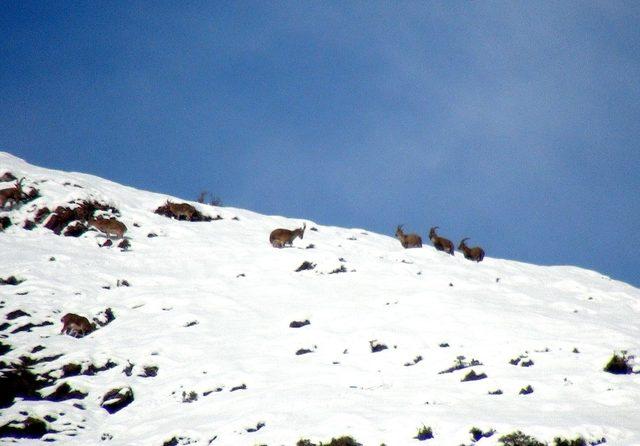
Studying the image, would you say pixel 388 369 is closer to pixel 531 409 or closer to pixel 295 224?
pixel 531 409

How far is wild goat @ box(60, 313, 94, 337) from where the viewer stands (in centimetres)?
1886

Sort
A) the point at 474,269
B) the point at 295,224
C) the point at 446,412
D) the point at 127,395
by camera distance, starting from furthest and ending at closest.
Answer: the point at 295,224, the point at 474,269, the point at 127,395, the point at 446,412

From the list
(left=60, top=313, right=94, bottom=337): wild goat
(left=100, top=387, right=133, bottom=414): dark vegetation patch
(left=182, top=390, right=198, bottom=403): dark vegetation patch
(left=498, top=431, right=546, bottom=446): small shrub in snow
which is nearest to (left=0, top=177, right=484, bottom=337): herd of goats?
(left=60, top=313, right=94, bottom=337): wild goat

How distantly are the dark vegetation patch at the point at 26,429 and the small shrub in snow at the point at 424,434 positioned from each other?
7.84 m

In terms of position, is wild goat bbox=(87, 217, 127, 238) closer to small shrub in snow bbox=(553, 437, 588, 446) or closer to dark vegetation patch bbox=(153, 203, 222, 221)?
dark vegetation patch bbox=(153, 203, 222, 221)

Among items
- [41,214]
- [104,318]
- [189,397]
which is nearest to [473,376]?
[189,397]

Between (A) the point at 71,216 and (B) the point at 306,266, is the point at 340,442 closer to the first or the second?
(B) the point at 306,266

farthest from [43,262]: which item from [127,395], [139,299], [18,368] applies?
[127,395]

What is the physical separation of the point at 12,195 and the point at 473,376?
2304cm

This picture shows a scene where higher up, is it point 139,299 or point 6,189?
point 6,189

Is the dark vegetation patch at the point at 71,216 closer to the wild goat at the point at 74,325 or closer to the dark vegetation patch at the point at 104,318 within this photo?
the dark vegetation patch at the point at 104,318

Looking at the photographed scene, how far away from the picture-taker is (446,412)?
40.6 ft

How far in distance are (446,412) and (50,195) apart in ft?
79.2

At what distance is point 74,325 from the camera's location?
18.9m
